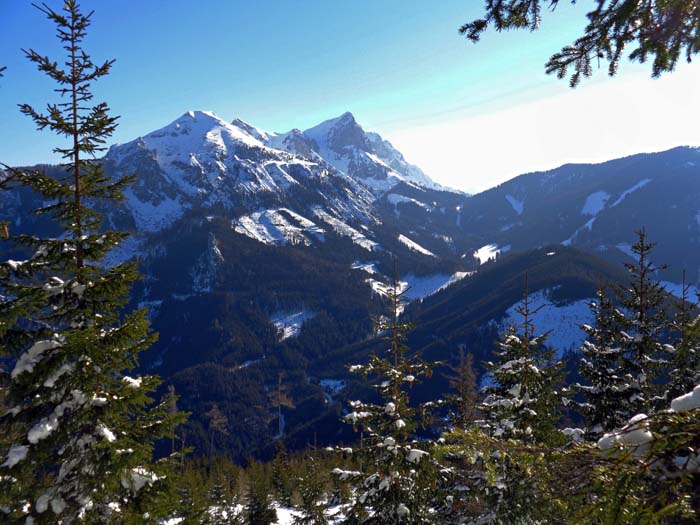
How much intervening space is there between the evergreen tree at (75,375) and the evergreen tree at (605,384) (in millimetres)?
17861

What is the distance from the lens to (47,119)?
9.29 m

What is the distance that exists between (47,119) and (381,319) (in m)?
12.1

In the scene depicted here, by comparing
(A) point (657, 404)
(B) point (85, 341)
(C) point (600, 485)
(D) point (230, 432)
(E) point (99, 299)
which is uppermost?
(E) point (99, 299)

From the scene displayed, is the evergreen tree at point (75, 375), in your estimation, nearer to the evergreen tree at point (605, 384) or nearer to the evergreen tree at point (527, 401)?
the evergreen tree at point (527, 401)

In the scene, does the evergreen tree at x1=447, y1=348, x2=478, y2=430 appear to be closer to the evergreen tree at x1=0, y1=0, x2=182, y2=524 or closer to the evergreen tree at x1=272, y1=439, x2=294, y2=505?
the evergreen tree at x1=0, y1=0, x2=182, y2=524

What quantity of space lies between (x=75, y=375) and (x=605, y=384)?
20064mm

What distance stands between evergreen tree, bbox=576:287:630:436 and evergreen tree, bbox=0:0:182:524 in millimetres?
17861

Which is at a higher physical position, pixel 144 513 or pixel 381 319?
pixel 381 319

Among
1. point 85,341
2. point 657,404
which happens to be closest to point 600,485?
point 85,341

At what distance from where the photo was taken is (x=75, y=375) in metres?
8.53

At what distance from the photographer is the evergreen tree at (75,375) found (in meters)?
8.12

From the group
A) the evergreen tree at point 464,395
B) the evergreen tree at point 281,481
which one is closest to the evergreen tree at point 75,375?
the evergreen tree at point 464,395

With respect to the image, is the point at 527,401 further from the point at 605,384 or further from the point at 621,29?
the point at 621,29

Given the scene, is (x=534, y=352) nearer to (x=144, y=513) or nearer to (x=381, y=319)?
(x=381, y=319)
